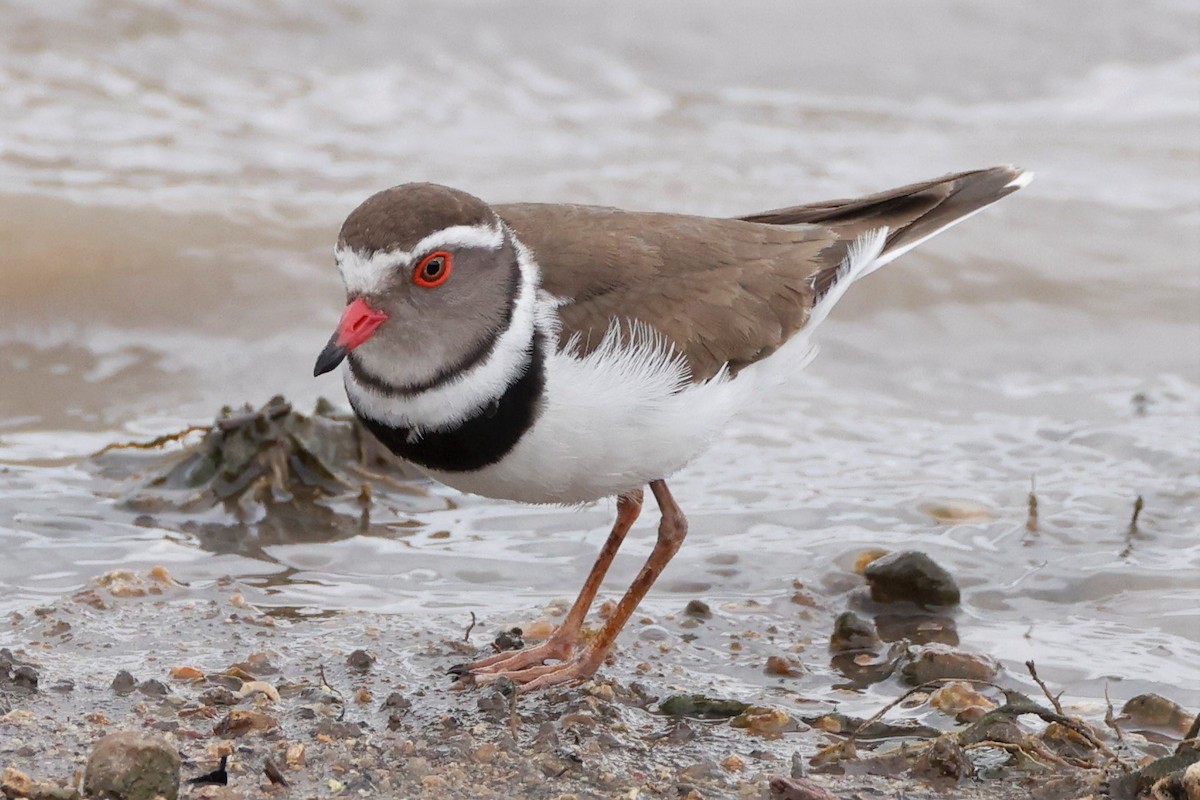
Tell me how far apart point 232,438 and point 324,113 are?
5.97 m

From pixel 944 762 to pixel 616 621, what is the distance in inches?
51.2

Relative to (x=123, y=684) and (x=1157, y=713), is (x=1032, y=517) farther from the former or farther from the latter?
(x=123, y=684)

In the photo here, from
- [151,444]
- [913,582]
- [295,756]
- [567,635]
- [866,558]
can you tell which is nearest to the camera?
[295,756]

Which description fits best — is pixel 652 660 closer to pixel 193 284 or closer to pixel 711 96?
pixel 193 284

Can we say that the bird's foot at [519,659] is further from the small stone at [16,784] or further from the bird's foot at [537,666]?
the small stone at [16,784]

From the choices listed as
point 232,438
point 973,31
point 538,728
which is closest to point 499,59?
point 973,31

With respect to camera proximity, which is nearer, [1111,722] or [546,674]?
[1111,722]

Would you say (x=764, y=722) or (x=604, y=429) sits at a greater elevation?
(x=604, y=429)

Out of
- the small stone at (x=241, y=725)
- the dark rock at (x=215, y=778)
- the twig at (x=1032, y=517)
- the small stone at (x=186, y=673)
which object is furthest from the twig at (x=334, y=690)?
the twig at (x=1032, y=517)

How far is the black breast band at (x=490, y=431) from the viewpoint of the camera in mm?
4512

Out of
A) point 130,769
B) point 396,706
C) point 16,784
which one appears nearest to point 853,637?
point 396,706

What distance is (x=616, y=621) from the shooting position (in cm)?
504

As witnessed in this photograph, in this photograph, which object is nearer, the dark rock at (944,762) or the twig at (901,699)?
the dark rock at (944,762)

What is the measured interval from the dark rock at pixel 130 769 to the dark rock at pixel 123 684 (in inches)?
30.9
